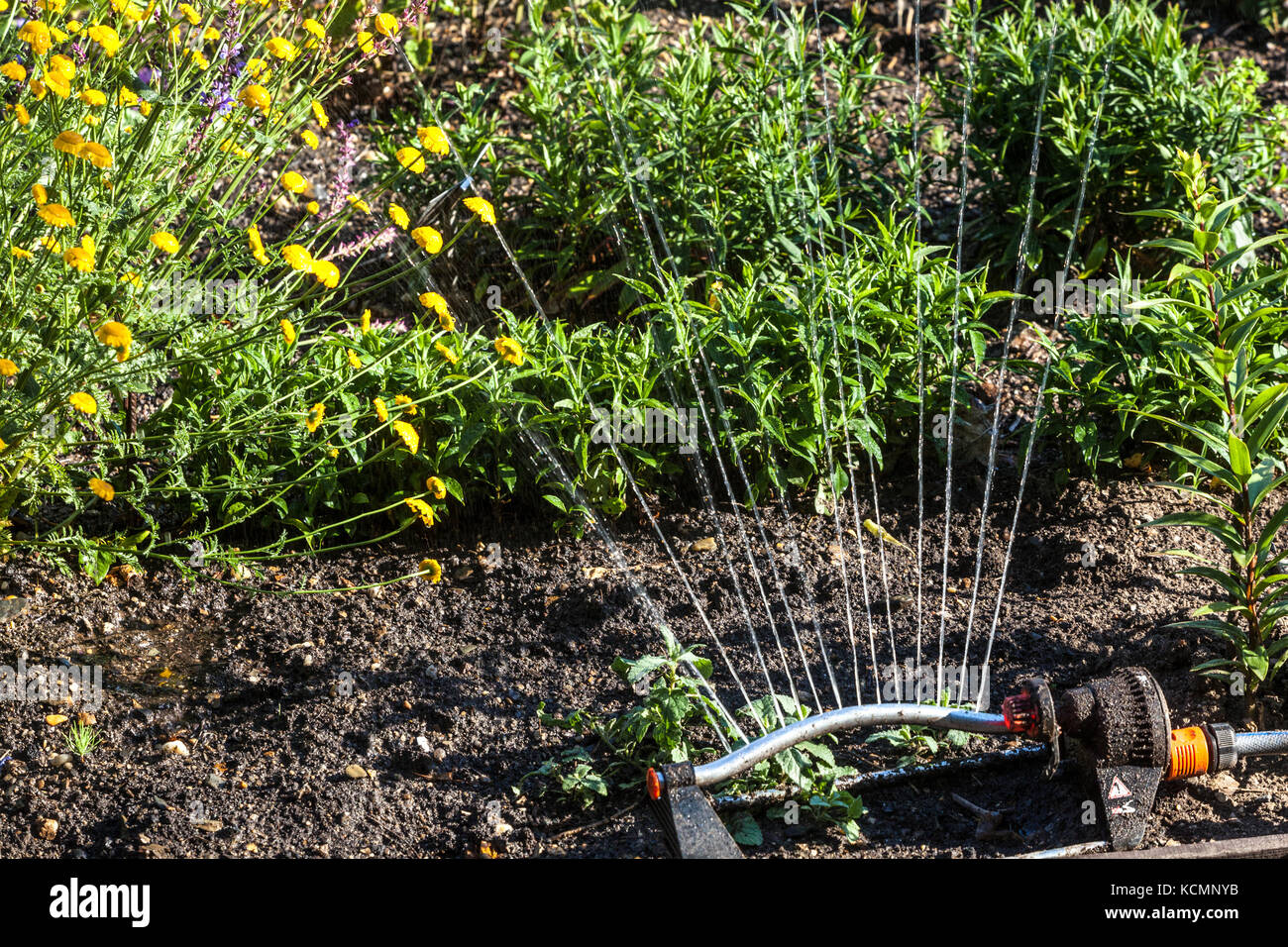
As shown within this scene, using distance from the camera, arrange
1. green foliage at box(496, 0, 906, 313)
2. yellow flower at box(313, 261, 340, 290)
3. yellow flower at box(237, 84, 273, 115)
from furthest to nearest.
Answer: green foliage at box(496, 0, 906, 313), yellow flower at box(237, 84, 273, 115), yellow flower at box(313, 261, 340, 290)

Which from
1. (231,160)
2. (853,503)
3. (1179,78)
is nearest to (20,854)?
(231,160)

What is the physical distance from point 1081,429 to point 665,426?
117cm

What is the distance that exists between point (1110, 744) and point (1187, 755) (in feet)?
0.59

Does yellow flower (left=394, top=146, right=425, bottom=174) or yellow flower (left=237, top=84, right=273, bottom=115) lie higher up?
yellow flower (left=237, top=84, right=273, bottom=115)

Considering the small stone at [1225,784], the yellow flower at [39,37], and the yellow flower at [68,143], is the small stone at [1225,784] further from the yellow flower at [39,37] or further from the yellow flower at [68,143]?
the yellow flower at [39,37]

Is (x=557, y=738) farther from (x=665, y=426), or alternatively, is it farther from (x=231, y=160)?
(x=231, y=160)

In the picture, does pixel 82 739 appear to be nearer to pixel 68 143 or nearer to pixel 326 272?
pixel 326 272

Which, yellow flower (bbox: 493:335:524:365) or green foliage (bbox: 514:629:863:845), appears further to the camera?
yellow flower (bbox: 493:335:524:365)

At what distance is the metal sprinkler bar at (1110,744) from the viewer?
246 cm

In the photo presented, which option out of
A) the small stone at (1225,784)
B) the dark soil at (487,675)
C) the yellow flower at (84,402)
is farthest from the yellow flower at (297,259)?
the small stone at (1225,784)

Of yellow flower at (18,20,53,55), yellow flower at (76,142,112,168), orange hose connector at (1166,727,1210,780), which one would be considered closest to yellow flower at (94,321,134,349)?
yellow flower at (76,142,112,168)

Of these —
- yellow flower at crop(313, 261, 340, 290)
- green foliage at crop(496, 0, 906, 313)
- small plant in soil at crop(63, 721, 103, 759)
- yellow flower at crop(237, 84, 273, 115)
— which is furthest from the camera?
green foliage at crop(496, 0, 906, 313)

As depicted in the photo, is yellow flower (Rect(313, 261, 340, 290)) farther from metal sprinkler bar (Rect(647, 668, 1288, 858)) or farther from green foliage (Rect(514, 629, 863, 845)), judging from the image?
metal sprinkler bar (Rect(647, 668, 1288, 858))

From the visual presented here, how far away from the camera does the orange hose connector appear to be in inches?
99.5
